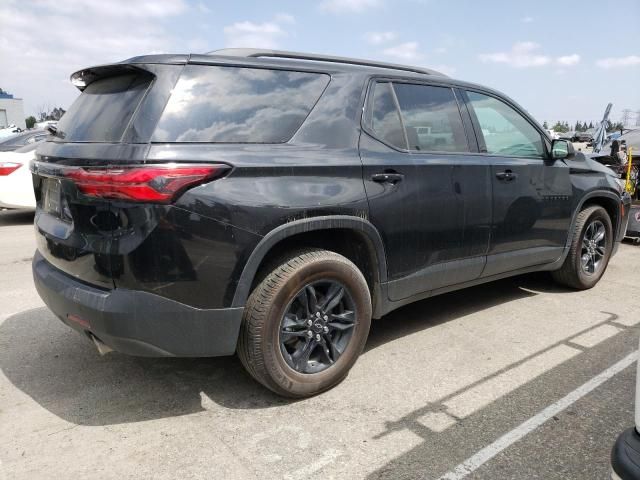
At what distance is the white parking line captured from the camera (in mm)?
2429

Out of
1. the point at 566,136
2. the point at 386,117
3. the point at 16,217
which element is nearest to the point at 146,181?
the point at 386,117

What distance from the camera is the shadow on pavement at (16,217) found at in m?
9.32

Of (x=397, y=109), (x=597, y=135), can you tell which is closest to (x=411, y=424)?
(x=397, y=109)

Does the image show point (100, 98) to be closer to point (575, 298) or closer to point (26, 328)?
point (26, 328)

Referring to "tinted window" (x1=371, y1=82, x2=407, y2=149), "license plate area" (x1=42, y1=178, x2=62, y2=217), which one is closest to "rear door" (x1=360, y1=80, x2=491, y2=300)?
"tinted window" (x1=371, y1=82, x2=407, y2=149)

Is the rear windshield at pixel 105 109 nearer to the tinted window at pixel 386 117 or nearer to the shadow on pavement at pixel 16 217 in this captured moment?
the tinted window at pixel 386 117

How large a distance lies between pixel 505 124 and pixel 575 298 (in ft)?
6.24

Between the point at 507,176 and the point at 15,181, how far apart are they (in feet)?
25.8

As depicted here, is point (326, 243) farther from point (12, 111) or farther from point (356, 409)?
point (12, 111)

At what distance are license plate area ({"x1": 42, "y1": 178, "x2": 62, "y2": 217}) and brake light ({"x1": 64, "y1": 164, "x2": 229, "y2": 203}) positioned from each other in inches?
15.1

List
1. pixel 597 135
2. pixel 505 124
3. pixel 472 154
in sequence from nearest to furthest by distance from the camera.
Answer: pixel 472 154, pixel 505 124, pixel 597 135

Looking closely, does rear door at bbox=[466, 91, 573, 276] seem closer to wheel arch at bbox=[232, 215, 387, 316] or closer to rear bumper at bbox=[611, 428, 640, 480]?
wheel arch at bbox=[232, 215, 387, 316]

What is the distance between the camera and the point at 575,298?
501cm

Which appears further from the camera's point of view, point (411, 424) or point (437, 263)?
point (437, 263)
